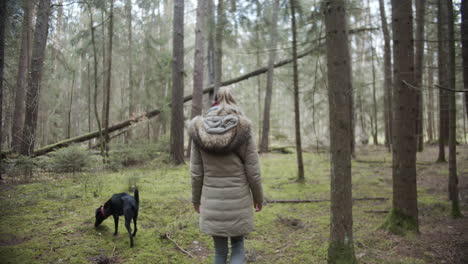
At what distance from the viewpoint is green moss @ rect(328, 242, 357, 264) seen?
123 inches

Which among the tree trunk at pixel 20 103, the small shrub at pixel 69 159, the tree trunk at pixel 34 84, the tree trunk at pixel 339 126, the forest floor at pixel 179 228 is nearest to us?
the tree trunk at pixel 339 126

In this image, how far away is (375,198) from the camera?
21.5 ft

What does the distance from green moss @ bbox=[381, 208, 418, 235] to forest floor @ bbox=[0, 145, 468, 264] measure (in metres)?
0.13

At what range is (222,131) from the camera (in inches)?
102

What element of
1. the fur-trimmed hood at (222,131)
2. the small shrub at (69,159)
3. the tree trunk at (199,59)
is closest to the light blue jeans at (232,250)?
the fur-trimmed hood at (222,131)

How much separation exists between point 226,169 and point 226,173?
0.13 ft

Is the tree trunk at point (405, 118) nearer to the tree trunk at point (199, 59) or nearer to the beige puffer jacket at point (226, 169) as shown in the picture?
→ the beige puffer jacket at point (226, 169)

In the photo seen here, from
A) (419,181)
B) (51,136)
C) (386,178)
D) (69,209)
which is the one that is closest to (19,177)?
(69,209)

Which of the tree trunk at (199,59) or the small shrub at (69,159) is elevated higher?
the tree trunk at (199,59)

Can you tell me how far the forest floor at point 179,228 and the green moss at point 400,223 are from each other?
13 cm

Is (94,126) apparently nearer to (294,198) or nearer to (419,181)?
(294,198)

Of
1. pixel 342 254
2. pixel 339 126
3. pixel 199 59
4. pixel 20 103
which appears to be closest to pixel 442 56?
pixel 339 126

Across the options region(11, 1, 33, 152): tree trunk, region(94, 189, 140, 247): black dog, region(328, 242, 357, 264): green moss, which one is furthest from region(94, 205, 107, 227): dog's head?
region(11, 1, 33, 152): tree trunk

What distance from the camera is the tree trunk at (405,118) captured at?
4.26 m
